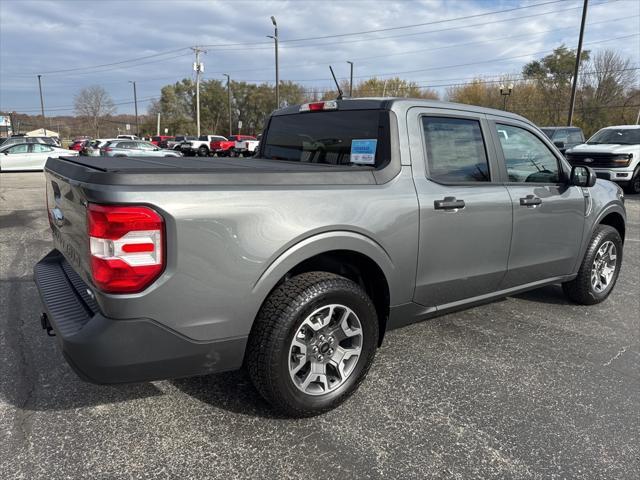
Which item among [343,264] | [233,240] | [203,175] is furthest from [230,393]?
[203,175]

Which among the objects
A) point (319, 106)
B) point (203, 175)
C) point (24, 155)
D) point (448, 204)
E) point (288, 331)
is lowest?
point (24, 155)

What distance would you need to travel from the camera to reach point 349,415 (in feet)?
8.90

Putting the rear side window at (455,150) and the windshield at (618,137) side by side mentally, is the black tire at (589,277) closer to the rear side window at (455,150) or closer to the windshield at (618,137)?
the rear side window at (455,150)

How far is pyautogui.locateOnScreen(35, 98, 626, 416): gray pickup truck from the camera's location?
6.72 ft

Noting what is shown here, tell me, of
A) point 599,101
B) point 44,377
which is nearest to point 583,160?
point 44,377

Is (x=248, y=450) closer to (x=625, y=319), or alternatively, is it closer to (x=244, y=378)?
(x=244, y=378)

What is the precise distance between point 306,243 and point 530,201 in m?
2.06

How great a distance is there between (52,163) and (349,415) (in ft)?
7.73

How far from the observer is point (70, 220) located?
249 centimetres

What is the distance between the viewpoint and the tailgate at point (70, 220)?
2.21m

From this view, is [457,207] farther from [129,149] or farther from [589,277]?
[129,149]

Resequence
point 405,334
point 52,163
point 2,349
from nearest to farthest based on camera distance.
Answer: point 52,163 < point 2,349 < point 405,334

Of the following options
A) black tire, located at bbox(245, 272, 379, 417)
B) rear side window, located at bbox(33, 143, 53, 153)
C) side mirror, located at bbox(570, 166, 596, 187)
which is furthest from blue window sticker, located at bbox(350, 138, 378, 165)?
rear side window, located at bbox(33, 143, 53, 153)

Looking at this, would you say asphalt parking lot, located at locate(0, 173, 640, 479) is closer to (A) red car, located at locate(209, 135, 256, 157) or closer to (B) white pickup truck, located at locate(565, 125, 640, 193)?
(B) white pickup truck, located at locate(565, 125, 640, 193)
